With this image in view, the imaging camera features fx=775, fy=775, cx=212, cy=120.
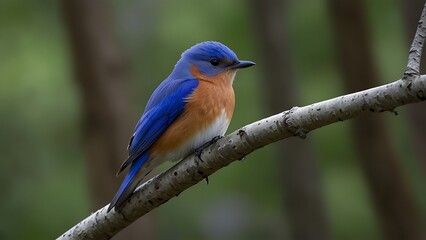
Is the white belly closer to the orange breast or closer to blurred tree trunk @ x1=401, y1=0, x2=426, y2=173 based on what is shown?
the orange breast

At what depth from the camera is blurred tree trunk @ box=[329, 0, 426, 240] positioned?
8453mm

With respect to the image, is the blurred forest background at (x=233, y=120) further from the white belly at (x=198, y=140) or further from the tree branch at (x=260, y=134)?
the tree branch at (x=260, y=134)

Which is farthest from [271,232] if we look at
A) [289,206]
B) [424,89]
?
[424,89]

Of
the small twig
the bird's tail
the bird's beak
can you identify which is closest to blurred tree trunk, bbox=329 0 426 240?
the bird's beak

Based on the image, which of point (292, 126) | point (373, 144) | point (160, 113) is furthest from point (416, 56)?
point (373, 144)

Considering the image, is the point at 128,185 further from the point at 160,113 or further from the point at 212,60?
the point at 212,60

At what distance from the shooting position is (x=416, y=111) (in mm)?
8656

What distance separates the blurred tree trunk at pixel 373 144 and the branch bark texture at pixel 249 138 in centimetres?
465

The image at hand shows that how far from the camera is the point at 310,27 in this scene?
38.8ft

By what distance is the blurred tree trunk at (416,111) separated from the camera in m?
8.59

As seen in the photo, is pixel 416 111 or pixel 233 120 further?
pixel 233 120

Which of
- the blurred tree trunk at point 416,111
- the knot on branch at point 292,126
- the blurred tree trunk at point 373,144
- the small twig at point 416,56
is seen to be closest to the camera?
the small twig at point 416,56

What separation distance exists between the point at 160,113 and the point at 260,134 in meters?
1.58

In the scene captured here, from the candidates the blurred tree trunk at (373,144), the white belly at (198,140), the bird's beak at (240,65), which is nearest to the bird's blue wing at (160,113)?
the white belly at (198,140)
